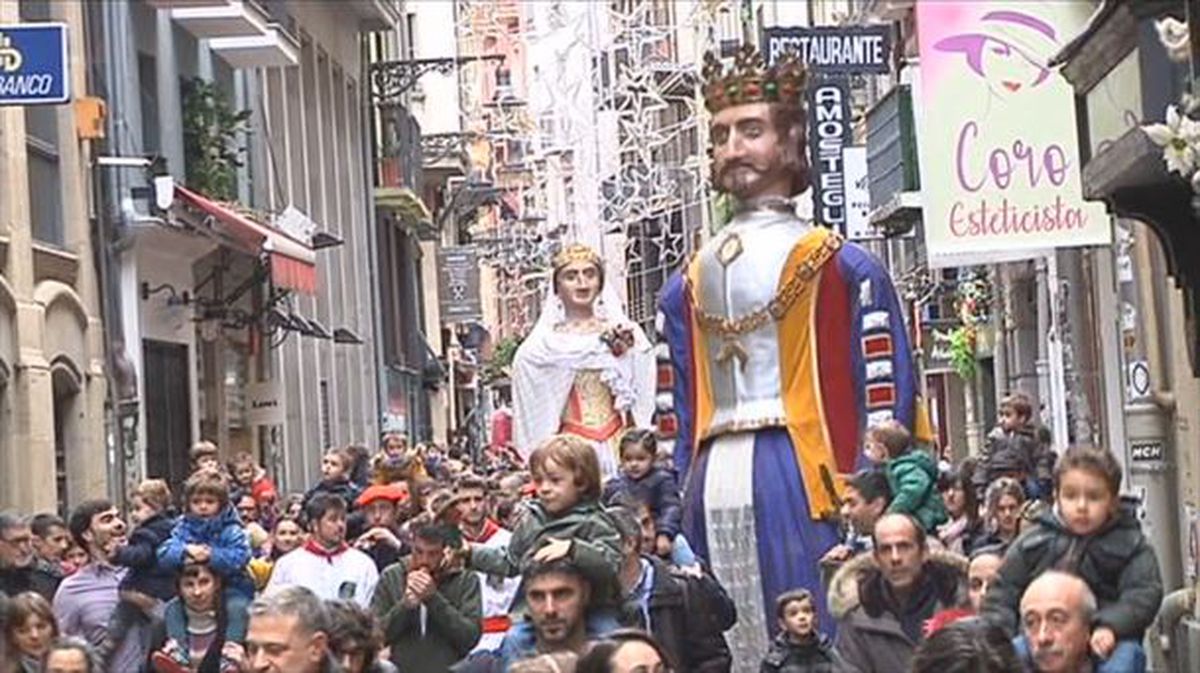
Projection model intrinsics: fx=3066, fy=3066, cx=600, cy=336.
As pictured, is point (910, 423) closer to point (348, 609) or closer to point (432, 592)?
point (432, 592)

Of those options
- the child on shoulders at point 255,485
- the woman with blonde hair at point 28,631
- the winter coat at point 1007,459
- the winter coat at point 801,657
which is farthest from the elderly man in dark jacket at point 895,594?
the child on shoulders at point 255,485

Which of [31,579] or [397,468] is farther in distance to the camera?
[397,468]

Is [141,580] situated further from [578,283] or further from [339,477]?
[339,477]

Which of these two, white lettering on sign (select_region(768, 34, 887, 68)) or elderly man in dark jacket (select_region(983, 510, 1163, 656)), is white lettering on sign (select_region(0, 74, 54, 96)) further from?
white lettering on sign (select_region(768, 34, 887, 68))

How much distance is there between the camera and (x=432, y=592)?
475 inches

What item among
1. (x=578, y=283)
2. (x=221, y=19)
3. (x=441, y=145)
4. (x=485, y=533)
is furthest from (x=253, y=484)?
(x=441, y=145)

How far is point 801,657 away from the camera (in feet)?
35.7

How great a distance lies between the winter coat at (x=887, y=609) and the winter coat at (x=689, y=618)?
86cm

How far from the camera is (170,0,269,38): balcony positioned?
31766 mm

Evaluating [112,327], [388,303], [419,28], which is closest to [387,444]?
[112,327]

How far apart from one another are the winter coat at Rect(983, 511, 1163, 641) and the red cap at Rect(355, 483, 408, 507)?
7.36m

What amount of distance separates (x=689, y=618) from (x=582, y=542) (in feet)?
6.80

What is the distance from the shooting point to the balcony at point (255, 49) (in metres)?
33.6

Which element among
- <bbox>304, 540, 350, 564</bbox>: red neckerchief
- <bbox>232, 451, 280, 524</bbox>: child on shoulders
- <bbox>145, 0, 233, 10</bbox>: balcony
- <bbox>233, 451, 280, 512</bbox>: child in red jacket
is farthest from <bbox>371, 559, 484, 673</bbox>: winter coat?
<bbox>145, 0, 233, 10</bbox>: balcony
